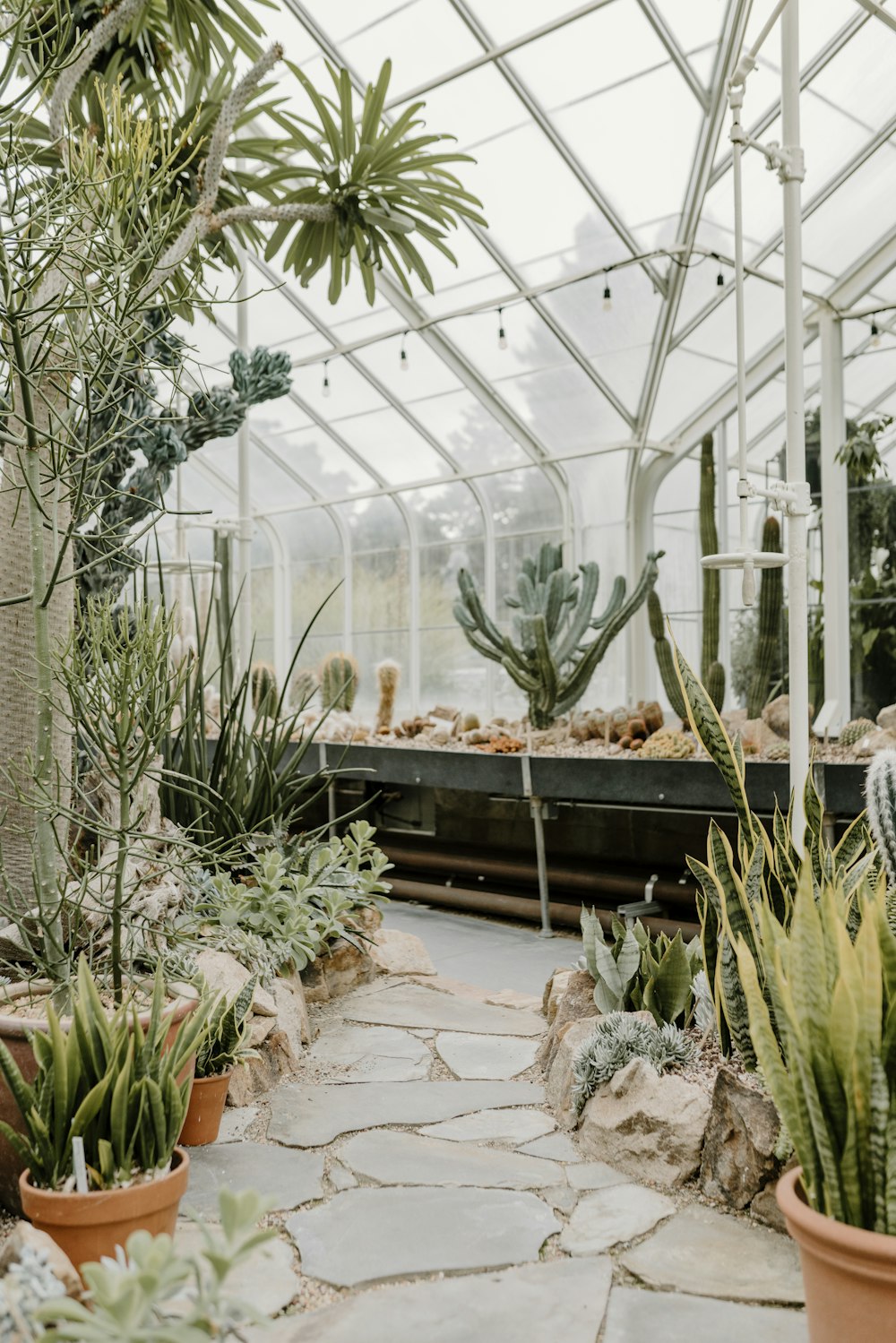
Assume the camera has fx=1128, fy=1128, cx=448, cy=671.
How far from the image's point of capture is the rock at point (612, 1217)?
1953mm

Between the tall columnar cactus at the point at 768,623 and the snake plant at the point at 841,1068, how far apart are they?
5.59 metres

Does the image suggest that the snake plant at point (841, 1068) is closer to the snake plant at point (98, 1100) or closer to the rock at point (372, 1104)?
the snake plant at point (98, 1100)

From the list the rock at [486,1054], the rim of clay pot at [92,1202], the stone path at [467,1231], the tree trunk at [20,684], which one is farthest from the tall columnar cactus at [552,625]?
the rim of clay pot at [92,1202]

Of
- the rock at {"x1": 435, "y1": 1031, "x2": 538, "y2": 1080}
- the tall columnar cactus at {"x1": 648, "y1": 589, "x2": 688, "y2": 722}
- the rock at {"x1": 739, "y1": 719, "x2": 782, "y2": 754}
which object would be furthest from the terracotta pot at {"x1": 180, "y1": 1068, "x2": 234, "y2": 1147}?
the tall columnar cactus at {"x1": 648, "y1": 589, "x2": 688, "y2": 722}

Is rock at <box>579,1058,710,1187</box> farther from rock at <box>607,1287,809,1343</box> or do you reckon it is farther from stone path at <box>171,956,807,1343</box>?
rock at <box>607,1287,809,1343</box>

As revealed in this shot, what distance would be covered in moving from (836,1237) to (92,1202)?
1.03 meters

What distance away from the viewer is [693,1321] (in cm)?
170

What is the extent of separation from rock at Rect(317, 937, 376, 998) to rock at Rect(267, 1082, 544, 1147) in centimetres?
82

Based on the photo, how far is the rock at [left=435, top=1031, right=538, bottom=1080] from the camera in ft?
9.62

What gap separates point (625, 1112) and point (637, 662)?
670cm

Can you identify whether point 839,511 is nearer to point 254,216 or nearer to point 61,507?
point 254,216

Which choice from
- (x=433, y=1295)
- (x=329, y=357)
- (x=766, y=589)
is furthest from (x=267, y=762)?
(x=329, y=357)

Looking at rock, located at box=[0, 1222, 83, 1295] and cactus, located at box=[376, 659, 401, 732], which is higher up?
cactus, located at box=[376, 659, 401, 732]

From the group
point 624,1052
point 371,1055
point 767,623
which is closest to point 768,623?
point 767,623
